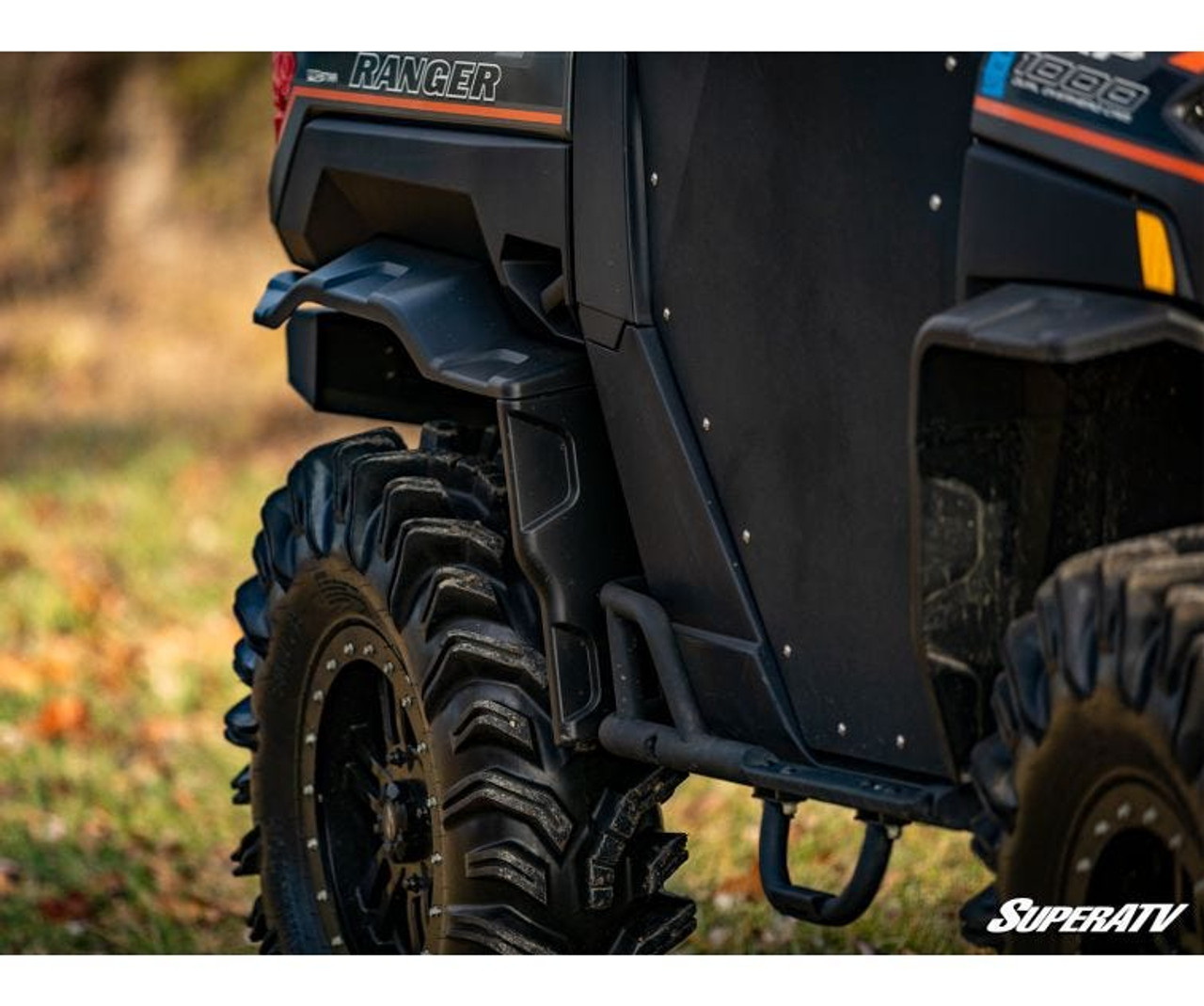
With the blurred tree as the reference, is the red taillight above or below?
above

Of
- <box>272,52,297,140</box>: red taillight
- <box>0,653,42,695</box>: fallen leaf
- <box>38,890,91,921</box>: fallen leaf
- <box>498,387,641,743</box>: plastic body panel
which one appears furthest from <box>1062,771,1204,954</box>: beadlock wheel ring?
<box>0,653,42,695</box>: fallen leaf

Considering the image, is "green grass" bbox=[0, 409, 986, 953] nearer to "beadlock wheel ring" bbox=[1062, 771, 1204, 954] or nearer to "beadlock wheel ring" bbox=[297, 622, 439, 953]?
"beadlock wheel ring" bbox=[297, 622, 439, 953]

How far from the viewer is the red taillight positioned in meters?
5.18

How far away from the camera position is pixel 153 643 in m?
9.01

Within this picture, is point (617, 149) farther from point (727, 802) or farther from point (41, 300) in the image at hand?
point (41, 300)

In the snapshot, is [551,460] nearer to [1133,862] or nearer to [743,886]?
[1133,862]

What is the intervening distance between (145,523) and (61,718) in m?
2.72

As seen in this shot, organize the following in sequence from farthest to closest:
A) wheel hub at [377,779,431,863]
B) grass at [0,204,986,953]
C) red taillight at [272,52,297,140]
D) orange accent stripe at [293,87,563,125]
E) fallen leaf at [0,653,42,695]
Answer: fallen leaf at [0,653,42,695] < grass at [0,204,986,953] < red taillight at [272,52,297,140] < wheel hub at [377,779,431,863] < orange accent stripe at [293,87,563,125]

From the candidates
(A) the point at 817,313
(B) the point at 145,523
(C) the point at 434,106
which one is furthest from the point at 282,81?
(B) the point at 145,523

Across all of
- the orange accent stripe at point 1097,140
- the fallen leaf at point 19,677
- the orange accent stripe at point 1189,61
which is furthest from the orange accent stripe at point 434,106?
the fallen leaf at point 19,677

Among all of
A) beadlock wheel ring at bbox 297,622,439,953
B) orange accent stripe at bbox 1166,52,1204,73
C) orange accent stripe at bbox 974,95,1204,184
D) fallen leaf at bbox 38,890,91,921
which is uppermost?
orange accent stripe at bbox 1166,52,1204,73

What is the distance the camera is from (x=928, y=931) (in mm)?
5426

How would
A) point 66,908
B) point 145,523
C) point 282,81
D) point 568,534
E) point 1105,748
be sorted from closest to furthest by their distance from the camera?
point 1105,748 → point 568,534 → point 282,81 → point 66,908 → point 145,523

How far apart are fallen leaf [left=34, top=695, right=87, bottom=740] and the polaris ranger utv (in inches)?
101
